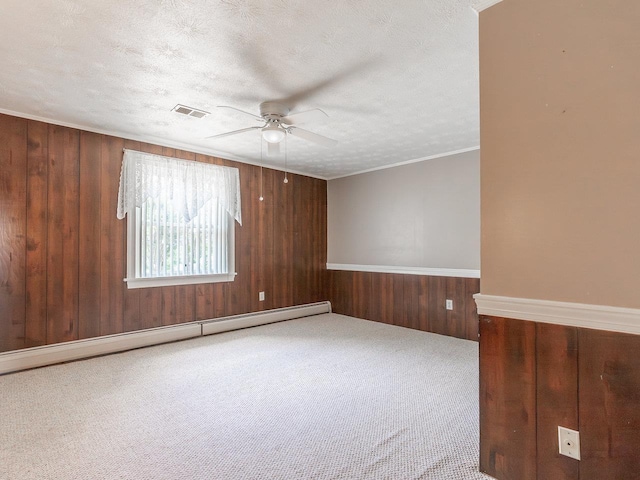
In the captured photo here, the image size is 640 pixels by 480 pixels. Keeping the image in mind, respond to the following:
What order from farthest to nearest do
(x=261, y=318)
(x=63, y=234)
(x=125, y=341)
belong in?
(x=261, y=318) → (x=125, y=341) → (x=63, y=234)

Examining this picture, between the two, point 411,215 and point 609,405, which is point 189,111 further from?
point 609,405

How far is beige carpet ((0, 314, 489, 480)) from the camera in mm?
1707

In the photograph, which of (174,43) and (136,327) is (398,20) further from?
(136,327)

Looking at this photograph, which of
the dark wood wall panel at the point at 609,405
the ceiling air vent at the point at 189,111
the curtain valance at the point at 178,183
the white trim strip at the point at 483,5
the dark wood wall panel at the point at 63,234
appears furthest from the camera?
the curtain valance at the point at 178,183

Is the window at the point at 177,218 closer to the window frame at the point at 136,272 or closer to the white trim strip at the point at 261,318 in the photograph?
the window frame at the point at 136,272

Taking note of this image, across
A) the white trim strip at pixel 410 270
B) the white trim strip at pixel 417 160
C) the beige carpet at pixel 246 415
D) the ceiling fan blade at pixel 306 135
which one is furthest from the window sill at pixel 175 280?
the white trim strip at pixel 417 160

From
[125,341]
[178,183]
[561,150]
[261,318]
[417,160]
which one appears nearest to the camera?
[561,150]

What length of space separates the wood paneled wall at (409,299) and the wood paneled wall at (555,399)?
256 centimetres

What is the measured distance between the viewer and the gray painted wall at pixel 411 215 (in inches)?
165

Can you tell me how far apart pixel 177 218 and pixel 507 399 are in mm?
3771

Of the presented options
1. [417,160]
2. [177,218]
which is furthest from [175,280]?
[417,160]

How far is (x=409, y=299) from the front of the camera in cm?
470

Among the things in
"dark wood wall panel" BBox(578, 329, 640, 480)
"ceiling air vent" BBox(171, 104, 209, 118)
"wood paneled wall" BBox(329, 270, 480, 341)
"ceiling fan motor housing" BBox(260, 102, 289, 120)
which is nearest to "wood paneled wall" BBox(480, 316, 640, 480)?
"dark wood wall panel" BBox(578, 329, 640, 480)

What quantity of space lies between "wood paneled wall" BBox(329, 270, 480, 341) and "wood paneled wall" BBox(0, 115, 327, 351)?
184 centimetres
